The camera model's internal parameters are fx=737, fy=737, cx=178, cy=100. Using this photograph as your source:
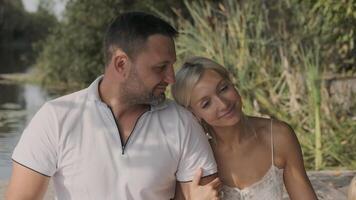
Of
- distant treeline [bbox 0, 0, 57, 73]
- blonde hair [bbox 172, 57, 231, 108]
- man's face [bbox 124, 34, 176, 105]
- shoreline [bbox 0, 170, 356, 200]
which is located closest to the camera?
man's face [bbox 124, 34, 176, 105]

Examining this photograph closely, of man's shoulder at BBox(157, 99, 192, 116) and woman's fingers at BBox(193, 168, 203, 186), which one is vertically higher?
man's shoulder at BBox(157, 99, 192, 116)

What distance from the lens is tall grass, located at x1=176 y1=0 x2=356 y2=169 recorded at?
603cm

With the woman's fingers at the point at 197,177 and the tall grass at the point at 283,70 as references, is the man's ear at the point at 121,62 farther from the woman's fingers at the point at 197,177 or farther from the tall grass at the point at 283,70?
the tall grass at the point at 283,70

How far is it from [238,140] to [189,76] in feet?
1.06

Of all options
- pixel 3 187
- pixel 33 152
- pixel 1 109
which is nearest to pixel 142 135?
pixel 33 152

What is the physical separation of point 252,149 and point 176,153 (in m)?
0.41

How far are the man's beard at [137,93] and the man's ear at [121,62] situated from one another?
0.03 m

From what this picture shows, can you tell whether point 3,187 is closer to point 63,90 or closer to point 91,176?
point 91,176

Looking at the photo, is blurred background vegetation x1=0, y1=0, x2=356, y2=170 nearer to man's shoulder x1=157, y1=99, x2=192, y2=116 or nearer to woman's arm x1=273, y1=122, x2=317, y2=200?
woman's arm x1=273, y1=122, x2=317, y2=200

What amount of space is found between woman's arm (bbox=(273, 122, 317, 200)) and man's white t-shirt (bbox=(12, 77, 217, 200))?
0.34 metres

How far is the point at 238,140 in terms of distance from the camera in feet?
8.87

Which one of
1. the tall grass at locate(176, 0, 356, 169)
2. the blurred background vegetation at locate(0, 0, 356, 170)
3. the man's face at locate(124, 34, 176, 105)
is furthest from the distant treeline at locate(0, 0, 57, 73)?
the man's face at locate(124, 34, 176, 105)

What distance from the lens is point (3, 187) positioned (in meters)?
5.32

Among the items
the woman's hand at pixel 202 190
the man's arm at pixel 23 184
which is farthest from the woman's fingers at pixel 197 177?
the man's arm at pixel 23 184
